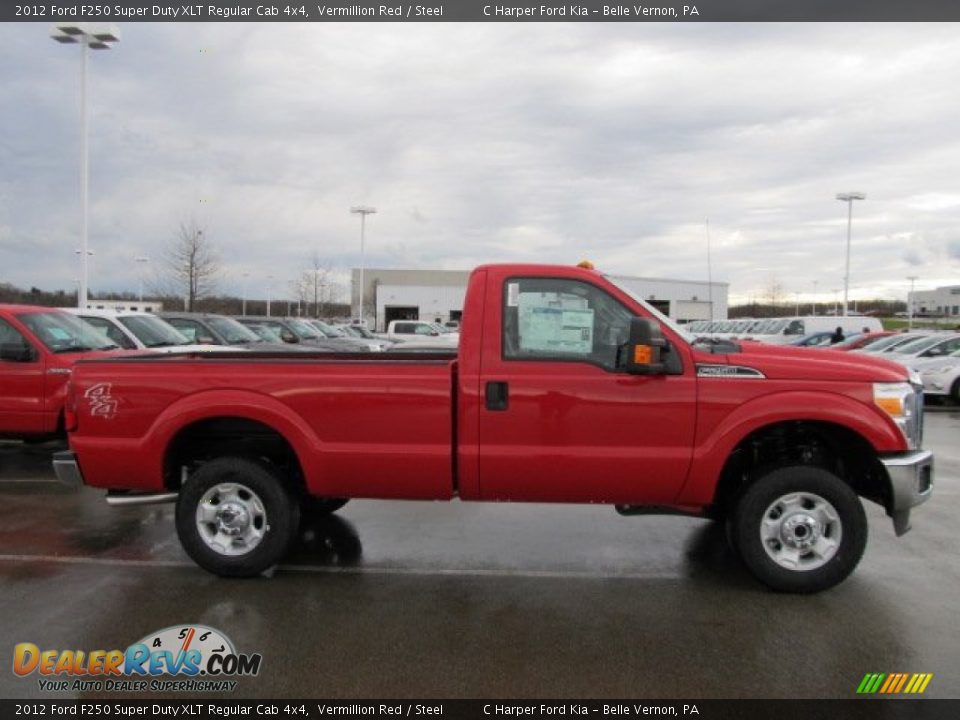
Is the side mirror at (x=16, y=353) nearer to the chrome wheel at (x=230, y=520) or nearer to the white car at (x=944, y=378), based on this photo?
the chrome wheel at (x=230, y=520)

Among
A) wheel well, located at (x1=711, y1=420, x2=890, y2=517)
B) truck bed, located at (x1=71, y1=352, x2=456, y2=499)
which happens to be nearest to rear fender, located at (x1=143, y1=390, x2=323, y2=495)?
truck bed, located at (x1=71, y1=352, x2=456, y2=499)

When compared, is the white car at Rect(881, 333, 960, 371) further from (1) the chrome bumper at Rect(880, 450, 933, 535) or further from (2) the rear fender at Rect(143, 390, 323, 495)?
(2) the rear fender at Rect(143, 390, 323, 495)

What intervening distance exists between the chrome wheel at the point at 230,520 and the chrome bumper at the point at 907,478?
13.4ft

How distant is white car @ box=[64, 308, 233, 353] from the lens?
12.0 m

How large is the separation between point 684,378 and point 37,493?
6.62 metres

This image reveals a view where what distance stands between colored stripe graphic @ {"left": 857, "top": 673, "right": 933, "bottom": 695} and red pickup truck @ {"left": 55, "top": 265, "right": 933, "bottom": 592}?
100 centimetres

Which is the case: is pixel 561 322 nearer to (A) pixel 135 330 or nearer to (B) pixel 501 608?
(B) pixel 501 608

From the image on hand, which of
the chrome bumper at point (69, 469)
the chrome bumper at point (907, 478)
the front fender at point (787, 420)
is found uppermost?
the front fender at point (787, 420)

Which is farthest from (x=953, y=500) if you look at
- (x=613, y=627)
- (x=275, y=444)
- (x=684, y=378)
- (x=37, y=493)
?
(x=37, y=493)

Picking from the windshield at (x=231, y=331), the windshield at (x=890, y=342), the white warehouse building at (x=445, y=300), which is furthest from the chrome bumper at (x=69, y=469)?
the white warehouse building at (x=445, y=300)

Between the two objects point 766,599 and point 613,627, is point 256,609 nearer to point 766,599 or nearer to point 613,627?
point 613,627

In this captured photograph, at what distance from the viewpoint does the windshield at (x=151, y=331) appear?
12.8m

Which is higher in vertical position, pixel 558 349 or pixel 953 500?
pixel 558 349

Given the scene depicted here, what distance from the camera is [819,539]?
477 centimetres
